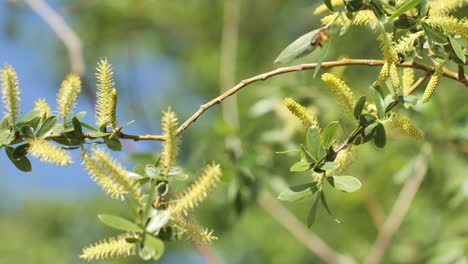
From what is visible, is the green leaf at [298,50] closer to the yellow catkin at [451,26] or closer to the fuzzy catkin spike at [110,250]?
the yellow catkin at [451,26]

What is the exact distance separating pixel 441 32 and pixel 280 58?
0.84ft

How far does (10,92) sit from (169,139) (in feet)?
0.86

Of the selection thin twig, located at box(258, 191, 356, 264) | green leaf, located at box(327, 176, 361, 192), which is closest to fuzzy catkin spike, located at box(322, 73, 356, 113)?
green leaf, located at box(327, 176, 361, 192)

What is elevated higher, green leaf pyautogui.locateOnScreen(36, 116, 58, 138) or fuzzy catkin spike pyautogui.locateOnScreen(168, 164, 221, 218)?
green leaf pyautogui.locateOnScreen(36, 116, 58, 138)

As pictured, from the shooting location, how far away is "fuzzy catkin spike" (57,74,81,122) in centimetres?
Answer: 81

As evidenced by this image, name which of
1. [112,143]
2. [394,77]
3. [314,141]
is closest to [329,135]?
[314,141]

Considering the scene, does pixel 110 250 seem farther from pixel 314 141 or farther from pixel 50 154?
pixel 314 141

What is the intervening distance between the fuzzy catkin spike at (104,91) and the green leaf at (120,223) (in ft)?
0.57

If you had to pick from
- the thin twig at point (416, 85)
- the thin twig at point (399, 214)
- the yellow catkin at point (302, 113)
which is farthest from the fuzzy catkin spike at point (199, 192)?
the thin twig at point (399, 214)

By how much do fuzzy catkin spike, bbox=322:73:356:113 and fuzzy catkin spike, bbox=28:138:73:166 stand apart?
1.26 ft

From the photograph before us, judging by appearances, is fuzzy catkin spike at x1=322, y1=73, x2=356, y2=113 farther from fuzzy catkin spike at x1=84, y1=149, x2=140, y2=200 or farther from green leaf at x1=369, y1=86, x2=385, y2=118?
fuzzy catkin spike at x1=84, y1=149, x2=140, y2=200

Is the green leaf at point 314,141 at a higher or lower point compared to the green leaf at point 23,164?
lower

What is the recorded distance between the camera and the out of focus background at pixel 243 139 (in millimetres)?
1877

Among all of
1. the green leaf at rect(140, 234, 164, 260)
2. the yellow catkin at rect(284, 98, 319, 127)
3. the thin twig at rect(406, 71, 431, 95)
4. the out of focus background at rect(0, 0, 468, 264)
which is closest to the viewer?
the green leaf at rect(140, 234, 164, 260)
